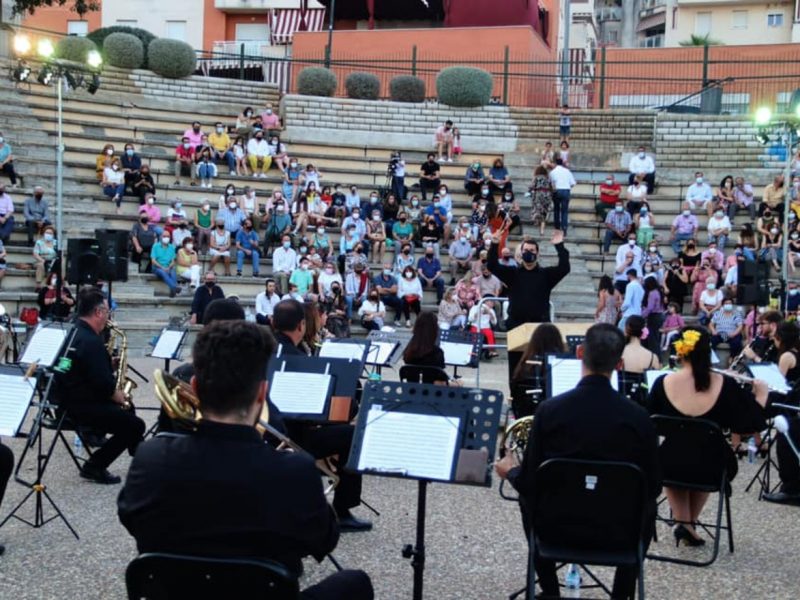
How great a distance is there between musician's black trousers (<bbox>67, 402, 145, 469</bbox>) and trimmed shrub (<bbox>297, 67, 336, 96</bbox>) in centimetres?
2069

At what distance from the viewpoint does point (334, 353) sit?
833 cm

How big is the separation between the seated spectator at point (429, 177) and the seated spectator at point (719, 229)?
591 cm

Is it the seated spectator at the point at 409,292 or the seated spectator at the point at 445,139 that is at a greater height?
the seated spectator at the point at 445,139

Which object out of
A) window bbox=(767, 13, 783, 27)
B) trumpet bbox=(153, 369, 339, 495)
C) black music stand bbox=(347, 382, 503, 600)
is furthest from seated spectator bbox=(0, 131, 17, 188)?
window bbox=(767, 13, 783, 27)

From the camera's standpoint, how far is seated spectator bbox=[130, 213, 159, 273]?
19234 millimetres

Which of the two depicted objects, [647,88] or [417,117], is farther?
[647,88]

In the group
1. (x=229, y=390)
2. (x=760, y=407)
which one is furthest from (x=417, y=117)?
(x=229, y=390)

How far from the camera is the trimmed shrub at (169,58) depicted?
26.6 meters

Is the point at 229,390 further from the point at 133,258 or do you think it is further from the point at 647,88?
the point at 647,88

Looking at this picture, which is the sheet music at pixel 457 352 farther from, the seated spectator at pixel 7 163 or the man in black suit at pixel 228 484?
the seated spectator at pixel 7 163

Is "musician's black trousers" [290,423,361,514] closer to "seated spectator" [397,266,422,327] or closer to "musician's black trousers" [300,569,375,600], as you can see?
"musician's black trousers" [300,569,375,600]

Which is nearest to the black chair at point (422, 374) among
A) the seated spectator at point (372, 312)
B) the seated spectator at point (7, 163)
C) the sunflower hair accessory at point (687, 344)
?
the sunflower hair accessory at point (687, 344)

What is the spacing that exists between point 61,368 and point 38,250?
11297 millimetres

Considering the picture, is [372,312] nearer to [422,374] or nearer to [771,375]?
[422,374]
